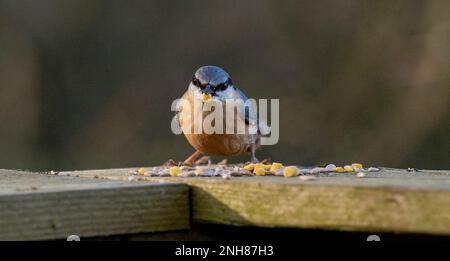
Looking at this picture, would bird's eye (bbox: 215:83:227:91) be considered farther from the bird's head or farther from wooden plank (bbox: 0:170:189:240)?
wooden plank (bbox: 0:170:189:240)

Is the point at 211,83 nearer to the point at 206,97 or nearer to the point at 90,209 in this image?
Answer: the point at 206,97

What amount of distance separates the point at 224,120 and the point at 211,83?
226 millimetres

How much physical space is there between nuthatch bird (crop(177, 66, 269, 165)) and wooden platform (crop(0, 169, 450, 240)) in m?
1.79

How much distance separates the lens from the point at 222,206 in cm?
237

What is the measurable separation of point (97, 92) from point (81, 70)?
0.89 ft

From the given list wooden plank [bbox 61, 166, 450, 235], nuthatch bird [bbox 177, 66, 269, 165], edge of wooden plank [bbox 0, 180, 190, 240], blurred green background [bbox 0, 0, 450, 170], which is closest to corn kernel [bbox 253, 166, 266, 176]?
wooden plank [bbox 61, 166, 450, 235]

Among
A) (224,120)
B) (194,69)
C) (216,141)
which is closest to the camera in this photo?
(216,141)

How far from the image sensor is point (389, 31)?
7867mm

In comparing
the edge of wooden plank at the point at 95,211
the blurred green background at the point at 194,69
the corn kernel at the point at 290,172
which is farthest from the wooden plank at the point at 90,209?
the blurred green background at the point at 194,69

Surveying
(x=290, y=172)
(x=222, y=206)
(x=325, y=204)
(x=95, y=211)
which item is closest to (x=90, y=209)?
(x=95, y=211)

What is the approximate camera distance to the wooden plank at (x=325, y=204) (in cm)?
201

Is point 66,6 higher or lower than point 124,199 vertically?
higher
